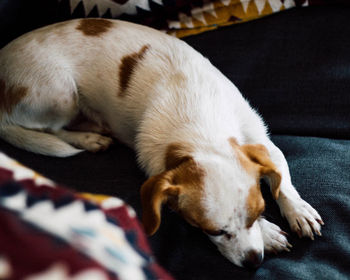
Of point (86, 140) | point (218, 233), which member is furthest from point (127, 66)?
point (218, 233)

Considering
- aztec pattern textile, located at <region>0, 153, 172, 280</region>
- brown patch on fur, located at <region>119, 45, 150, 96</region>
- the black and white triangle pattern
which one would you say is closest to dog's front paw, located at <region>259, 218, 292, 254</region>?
aztec pattern textile, located at <region>0, 153, 172, 280</region>

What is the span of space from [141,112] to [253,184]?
54 cm

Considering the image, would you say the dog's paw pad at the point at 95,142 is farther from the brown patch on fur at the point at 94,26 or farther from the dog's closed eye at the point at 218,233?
the dog's closed eye at the point at 218,233

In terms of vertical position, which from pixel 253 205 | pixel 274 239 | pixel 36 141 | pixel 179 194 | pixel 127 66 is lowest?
pixel 274 239

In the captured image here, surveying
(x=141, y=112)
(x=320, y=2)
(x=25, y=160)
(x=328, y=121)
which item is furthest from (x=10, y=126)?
(x=320, y=2)

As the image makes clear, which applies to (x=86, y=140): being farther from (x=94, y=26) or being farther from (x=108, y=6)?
(x=108, y=6)

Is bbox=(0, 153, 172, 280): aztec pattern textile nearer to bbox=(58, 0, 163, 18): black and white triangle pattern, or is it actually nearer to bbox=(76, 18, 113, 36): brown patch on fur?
bbox=(76, 18, 113, 36): brown patch on fur

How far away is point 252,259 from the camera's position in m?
1.14

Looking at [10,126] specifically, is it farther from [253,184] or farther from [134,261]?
[134,261]

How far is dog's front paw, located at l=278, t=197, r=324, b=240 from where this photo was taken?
1190 mm

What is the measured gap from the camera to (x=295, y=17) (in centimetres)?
189

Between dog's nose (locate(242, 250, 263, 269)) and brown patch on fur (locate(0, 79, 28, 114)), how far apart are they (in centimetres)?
105

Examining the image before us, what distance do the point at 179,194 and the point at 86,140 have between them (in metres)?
0.62

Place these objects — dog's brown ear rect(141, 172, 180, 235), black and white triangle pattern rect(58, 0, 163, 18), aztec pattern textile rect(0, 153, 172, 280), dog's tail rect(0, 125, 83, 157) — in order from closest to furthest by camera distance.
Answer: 1. aztec pattern textile rect(0, 153, 172, 280)
2. dog's brown ear rect(141, 172, 180, 235)
3. dog's tail rect(0, 125, 83, 157)
4. black and white triangle pattern rect(58, 0, 163, 18)
